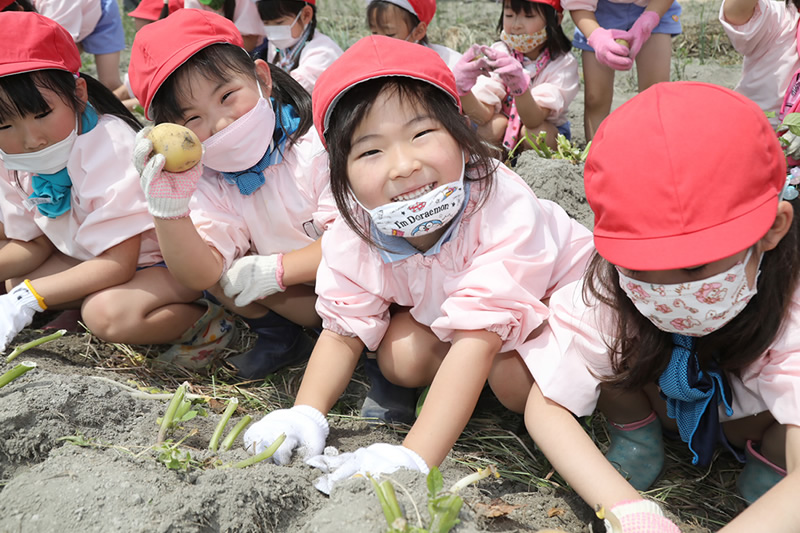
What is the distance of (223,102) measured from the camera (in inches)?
91.6

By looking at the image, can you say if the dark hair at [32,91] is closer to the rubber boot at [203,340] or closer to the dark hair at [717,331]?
the rubber boot at [203,340]

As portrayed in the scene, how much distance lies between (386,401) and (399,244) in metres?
0.58

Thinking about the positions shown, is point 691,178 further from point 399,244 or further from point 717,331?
point 399,244

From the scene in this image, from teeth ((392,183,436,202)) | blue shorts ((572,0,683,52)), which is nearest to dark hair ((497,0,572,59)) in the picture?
blue shorts ((572,0,683,52))

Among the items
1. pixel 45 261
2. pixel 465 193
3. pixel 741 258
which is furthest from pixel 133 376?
pixel 741 258

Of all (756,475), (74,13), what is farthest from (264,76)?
(74,13)

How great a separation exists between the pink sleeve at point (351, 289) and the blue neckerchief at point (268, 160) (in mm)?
520

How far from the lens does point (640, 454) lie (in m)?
1.88

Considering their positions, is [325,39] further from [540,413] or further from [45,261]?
[540,413]

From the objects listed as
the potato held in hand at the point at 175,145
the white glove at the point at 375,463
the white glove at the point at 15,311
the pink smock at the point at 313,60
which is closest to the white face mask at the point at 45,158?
the white glove at the point at 15,311

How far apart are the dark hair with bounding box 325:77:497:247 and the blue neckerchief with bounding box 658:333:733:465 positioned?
25.8 inches

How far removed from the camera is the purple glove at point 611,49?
11.1 feet

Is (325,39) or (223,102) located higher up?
(223,102)

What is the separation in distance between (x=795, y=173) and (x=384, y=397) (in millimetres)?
1550
